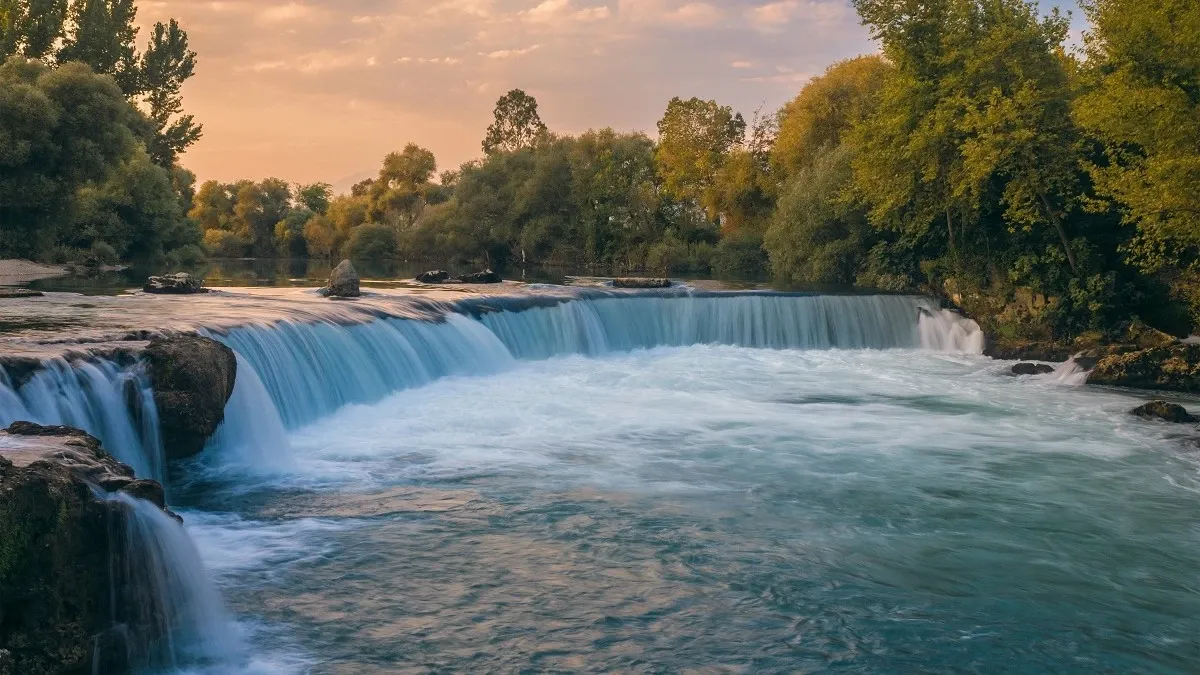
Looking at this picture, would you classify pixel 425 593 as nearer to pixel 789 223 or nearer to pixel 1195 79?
pixel 1195 79

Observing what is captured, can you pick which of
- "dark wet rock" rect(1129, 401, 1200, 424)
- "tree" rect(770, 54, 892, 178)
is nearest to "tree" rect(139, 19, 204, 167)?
"tree" rect(770, 54, 892, 178)

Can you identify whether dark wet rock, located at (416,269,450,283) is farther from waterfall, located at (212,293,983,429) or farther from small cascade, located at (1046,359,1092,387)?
small cascade, located at (1046,359,1092,387)

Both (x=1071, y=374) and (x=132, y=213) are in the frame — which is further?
(x=132, y=213)

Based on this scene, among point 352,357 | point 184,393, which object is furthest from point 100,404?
point 352,357

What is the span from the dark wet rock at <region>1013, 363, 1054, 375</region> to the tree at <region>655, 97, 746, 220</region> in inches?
1228

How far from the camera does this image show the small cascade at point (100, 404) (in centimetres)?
939

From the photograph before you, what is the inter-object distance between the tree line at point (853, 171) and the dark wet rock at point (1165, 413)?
13.6 feet

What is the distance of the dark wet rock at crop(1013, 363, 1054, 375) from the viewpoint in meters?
21.8

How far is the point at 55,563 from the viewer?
5574 millimetres

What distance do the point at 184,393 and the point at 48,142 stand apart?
28.8m

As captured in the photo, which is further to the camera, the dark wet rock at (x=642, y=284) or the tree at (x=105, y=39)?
the tree at (x=105, y=39)

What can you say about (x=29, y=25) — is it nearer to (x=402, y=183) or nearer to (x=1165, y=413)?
(x=402, y=183)

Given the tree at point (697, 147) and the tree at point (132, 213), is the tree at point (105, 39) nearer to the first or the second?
the tree at point (132, 213)

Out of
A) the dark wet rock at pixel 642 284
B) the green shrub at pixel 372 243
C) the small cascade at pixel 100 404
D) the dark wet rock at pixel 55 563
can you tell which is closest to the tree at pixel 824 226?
the dark wet rock at pixel 642 284
